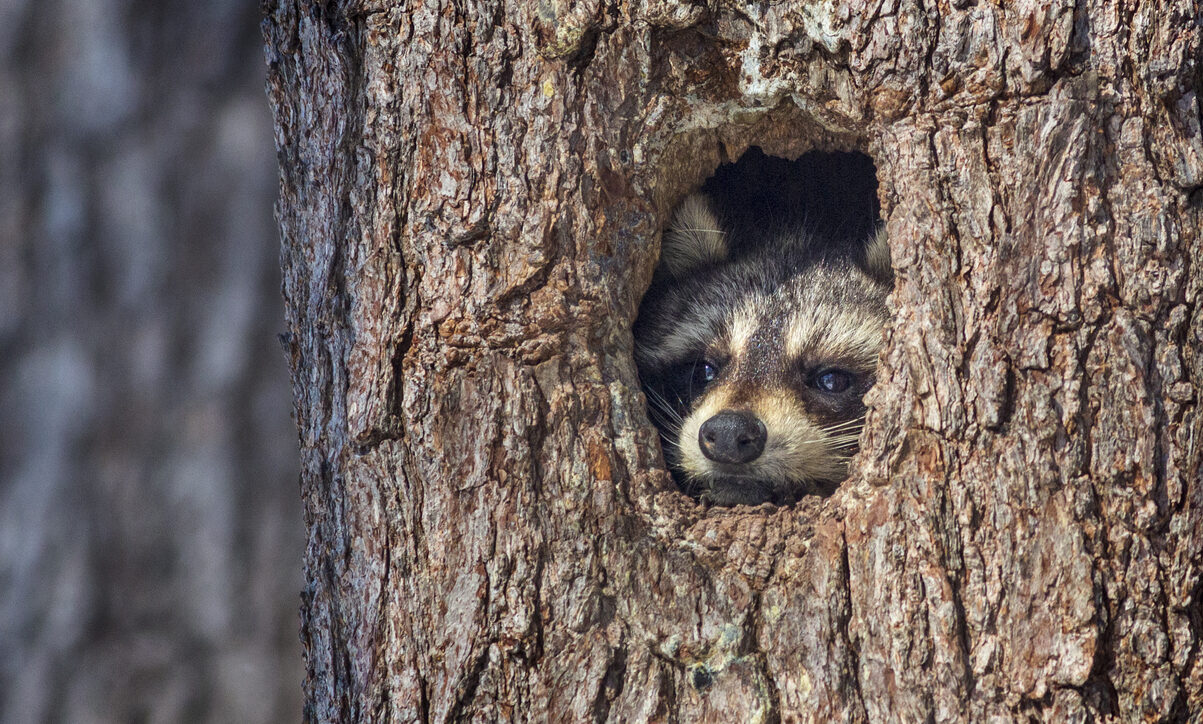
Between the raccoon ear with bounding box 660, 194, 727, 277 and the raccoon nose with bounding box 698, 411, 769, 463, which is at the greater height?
the raccoon ear with bounding box 660, 194, 727, 277

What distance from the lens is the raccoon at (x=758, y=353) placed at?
2883mm

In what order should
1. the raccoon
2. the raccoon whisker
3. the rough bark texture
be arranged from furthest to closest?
the raccoon whisker, the raccoon, the rough bark texture

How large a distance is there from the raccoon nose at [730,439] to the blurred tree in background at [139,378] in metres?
1.28

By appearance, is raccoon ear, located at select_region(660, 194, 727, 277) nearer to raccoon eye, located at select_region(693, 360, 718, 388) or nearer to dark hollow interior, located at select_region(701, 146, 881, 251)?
dark hollow interior, located at select_region(701, 146, 881, 251)

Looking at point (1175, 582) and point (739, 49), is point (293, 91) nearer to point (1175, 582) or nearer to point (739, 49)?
point (739, 49)

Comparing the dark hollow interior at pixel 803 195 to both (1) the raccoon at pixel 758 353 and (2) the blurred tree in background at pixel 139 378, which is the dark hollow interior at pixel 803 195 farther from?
(2) the blurred tree in background at pixel 139 378

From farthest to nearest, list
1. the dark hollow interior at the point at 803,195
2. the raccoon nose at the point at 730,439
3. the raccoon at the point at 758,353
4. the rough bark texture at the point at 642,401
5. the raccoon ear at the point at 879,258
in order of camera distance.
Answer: the dark hollow interior at the point at 803,195 < the raccoon ear at the point at 879,258 < the raccoon at the point at 758,353 < the raccoon nose at the point at 730,439 < the rough bark texture at the point at 642,401

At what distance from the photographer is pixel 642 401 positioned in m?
2.20

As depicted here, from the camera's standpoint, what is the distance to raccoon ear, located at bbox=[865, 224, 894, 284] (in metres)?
3.36

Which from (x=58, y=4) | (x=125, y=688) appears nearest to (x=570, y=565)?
(x=125, y=688)

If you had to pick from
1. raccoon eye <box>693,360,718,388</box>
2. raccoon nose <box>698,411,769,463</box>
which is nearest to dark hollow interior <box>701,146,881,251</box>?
raccoon eye <box>693,360,718,388</box>

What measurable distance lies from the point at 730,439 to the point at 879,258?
104 centimetres

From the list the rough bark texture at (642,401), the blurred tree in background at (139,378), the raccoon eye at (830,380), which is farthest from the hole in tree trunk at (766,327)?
the blurred tree in background at (139,378)

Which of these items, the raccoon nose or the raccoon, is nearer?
the raccoon nose
